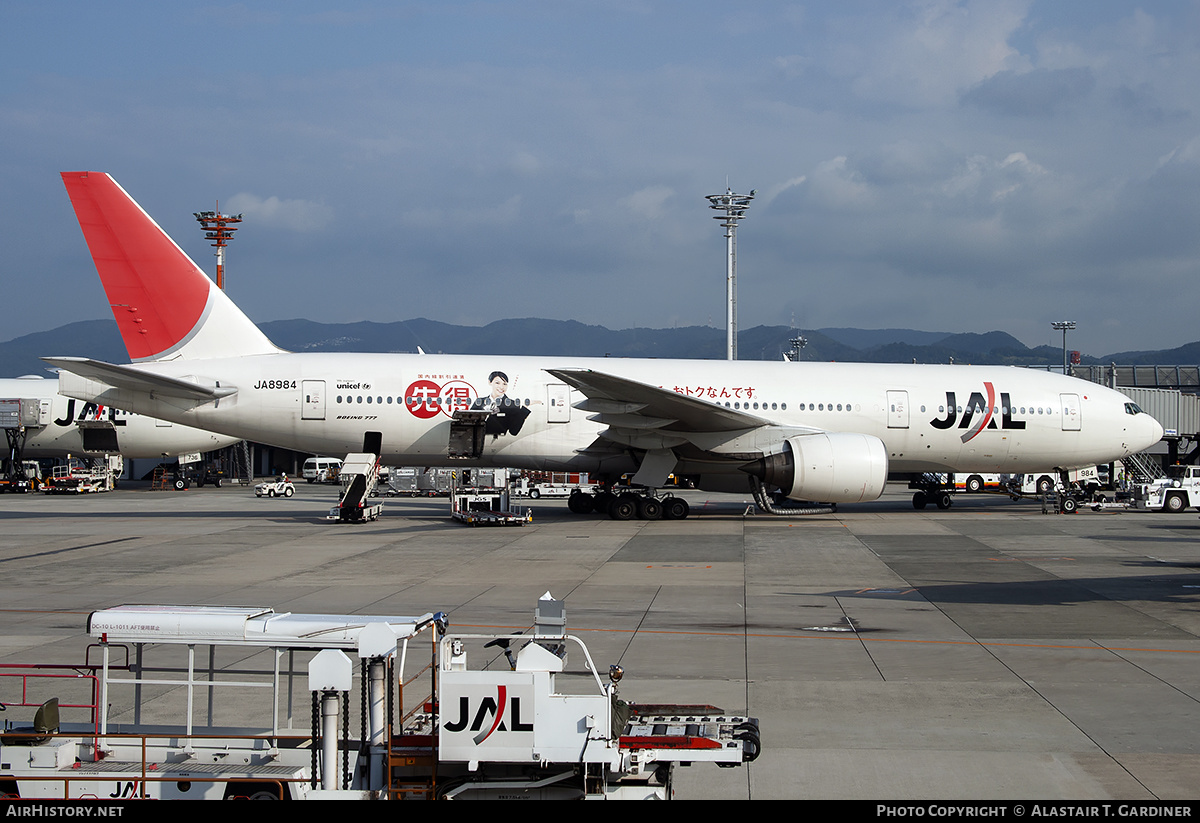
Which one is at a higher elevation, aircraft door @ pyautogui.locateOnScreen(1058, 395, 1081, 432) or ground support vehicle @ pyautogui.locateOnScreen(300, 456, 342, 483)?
aircraft door @ pyautogui.locateOnScreen(1058, 395, 1081, 432)

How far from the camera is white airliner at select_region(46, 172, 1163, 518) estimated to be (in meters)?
26.6

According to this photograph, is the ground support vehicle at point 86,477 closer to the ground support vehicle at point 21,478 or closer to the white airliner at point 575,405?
the ground support vehicle at point 21,478

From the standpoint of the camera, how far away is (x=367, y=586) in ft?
55.9

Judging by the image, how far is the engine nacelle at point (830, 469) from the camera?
25766mm

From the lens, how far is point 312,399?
27.9m

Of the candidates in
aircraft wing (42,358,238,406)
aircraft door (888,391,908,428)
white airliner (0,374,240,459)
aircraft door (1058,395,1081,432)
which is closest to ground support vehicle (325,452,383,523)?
aircraft wing (42,358,238,406)

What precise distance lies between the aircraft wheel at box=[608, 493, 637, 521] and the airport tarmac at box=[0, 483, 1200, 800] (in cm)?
110

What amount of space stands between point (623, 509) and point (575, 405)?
394 centimetres

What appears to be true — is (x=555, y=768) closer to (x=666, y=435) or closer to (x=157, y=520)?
(x=666, y=435)

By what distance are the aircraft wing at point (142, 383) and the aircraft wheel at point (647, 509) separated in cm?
1192

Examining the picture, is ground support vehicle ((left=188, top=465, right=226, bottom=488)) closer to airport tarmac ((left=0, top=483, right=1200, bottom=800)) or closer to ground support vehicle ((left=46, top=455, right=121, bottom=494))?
ground support vehicle ((left=46, top=455, right=121, bottom=494))

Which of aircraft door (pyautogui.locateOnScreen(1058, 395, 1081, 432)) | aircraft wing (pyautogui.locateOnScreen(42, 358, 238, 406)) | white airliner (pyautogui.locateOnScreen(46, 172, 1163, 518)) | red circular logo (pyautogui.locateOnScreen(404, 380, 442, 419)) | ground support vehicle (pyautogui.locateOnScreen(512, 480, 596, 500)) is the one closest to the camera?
aircraft wing (pyautogui.locateOnScreen(42, 358, 238, 406))

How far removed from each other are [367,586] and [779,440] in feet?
46.1

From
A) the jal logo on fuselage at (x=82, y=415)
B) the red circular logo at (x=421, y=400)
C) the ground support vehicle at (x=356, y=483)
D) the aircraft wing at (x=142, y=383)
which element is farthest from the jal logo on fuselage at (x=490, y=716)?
the jal logo on fuselage at (x=82, y=415)
